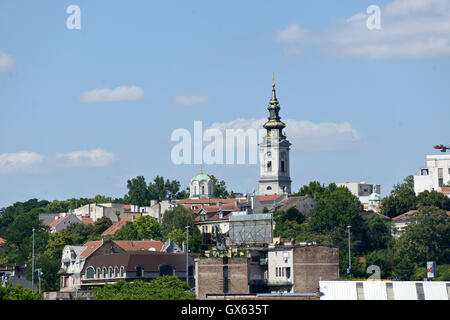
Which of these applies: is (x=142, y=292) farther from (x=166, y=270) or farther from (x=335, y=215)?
(x=335, y=215)

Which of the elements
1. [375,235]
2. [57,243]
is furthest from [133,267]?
[375,235]

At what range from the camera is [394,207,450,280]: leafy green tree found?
6078 inches

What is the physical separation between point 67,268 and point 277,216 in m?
41.3

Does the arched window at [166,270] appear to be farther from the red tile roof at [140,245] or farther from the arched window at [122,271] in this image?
the red tile roof at [140,245]

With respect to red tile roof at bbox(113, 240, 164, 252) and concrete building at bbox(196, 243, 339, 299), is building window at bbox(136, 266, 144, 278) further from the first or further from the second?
concrete building at bbox(196, 243, 339, 299)

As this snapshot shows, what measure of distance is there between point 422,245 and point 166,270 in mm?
39098

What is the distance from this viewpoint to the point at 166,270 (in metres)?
152

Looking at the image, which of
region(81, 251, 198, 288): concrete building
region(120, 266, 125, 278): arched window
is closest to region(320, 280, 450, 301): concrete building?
region(120, 266, 125, 278): arched window

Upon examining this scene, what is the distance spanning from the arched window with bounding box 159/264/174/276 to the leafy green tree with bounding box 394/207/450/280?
32973 mm

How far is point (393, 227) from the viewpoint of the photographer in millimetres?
180000
